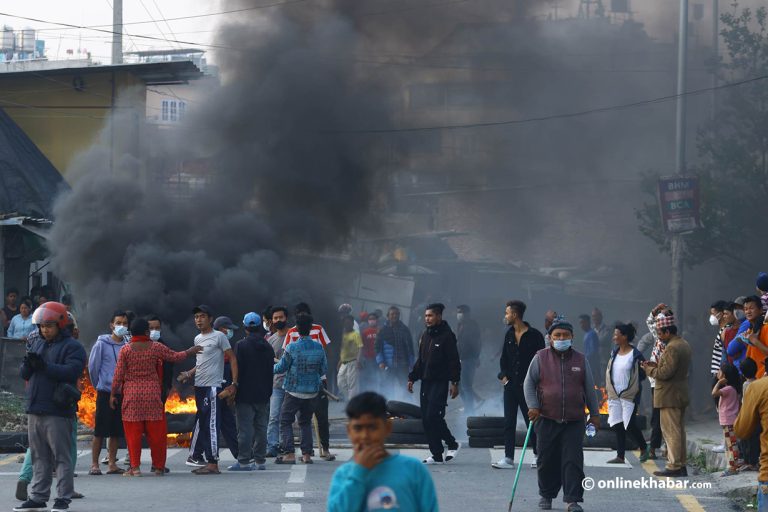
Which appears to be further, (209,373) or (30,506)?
(209,373)

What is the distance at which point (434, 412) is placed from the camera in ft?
38.0

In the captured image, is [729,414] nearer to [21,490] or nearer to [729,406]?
[729,406]

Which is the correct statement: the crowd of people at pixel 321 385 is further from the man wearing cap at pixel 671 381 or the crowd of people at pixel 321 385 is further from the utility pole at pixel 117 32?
the utility pole at pixel 117 32

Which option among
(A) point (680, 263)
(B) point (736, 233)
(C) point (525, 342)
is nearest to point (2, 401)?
(C) point (525, 342)

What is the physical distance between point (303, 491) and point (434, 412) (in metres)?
2.23

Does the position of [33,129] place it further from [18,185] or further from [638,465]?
[638,465]

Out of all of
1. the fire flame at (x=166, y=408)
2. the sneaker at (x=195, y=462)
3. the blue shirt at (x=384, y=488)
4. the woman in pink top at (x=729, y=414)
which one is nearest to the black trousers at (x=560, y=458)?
the woman in pink top at (x=729, y=414)

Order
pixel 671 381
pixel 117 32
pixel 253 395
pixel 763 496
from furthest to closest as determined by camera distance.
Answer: pixel 117 32, pixel 253 395, pixel 671 381, pixel 763 496

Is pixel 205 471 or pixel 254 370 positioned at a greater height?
pixel 254 370

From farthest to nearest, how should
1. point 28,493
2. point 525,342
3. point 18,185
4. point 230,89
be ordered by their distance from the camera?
point 230,89 < point 18,185 < point 525,342 < point 28,493

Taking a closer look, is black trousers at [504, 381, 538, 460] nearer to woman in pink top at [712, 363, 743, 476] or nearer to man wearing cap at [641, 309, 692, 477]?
man wearing cap at [641, 309, 692, 477]

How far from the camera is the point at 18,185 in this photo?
25594mm

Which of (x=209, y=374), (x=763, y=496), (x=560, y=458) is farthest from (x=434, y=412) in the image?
(x=763, y=496)

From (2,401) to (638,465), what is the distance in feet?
28.7
